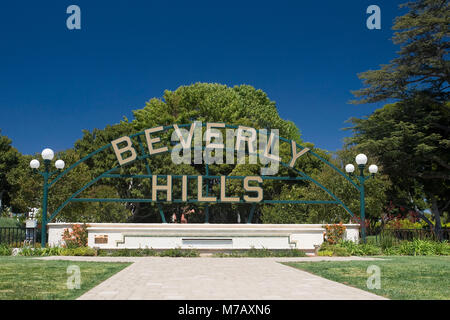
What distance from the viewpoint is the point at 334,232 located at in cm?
1873

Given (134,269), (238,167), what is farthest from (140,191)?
(134,269)

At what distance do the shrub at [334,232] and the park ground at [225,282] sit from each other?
259 inches

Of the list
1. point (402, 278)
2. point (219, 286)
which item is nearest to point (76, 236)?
point (219, 286)

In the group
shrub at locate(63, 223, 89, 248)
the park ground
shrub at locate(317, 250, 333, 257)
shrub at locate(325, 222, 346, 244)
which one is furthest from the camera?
shrub at locate(325, 222, 346, 244)

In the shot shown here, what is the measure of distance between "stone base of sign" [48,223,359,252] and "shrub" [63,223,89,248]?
0.73 ft

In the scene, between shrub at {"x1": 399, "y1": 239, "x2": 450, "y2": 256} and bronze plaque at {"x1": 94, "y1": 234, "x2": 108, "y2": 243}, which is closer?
bronze plaque at {"x1": 94, "y1": 234, "x2": 108, "y2": 243}

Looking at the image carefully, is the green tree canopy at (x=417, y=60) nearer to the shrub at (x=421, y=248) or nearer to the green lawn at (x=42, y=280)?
the shrub at (x=421, y=248)

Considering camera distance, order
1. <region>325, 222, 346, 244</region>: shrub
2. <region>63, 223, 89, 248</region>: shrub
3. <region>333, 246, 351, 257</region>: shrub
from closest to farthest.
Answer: <region>333, 246, 351, 257</region>: shrub
<region>63, 223, 89, 248</region>: shrub
<region>325, 222, 346, 244</region>: shrub

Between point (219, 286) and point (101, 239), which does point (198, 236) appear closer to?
point (101, 239)

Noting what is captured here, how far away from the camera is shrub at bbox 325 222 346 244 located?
18.6 m

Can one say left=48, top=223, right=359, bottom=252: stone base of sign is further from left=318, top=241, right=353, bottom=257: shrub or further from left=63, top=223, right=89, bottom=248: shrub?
left=318, top=241, right=353, bottom=257: shrub

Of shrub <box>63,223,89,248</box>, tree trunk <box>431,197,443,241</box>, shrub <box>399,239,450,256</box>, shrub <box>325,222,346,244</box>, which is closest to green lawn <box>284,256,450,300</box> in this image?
shrub <box>399,239,450,256</box>
